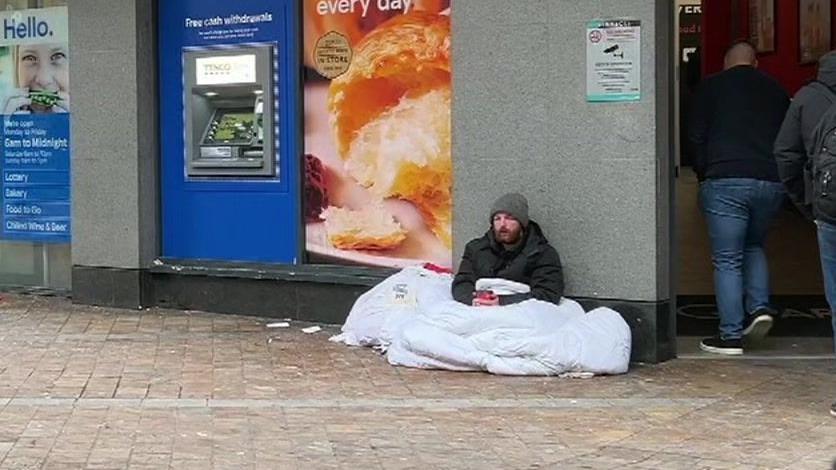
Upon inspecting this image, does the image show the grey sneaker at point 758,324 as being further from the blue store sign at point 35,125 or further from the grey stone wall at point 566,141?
the blue store sign at point 35,125

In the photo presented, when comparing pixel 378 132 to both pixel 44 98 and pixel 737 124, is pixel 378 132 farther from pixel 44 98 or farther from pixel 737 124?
pixel 44 98

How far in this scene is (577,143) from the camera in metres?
8.16

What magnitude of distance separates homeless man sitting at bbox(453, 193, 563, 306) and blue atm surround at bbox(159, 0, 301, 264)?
5.97 feet

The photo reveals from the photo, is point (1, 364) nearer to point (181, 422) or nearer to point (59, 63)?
point (181, 422)

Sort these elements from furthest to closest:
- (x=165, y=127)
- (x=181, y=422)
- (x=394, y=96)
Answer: (x=165, y=127), (x=394, y=96), (x=181, y=422)

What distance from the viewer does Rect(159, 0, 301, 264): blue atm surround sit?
31.2 feet

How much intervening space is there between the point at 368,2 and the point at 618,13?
1962 mm

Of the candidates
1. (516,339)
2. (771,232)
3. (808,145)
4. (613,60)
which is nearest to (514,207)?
(516,339)

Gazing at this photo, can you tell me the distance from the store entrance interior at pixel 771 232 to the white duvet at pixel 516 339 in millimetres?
891

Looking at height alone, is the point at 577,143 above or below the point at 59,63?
below

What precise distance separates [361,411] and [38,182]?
5.22 metres

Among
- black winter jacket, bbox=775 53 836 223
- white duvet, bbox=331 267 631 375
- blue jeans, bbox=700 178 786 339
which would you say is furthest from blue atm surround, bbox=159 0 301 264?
black winter jacket, bbox=775 53 836 223

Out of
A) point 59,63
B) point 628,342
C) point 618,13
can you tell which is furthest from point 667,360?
point 59,63

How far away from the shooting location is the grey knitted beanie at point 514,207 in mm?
7926
